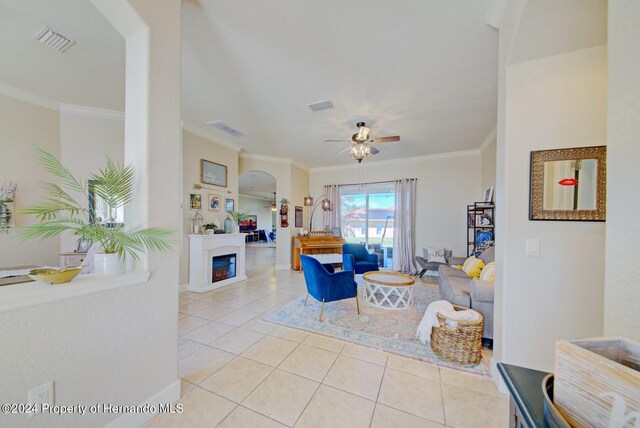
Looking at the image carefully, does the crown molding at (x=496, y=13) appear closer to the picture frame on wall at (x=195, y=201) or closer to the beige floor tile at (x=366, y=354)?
the beige floor tile at (x=366, y=354)

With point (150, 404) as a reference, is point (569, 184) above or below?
above

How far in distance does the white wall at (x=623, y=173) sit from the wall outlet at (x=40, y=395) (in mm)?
2372

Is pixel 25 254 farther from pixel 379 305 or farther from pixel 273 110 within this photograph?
pixel 379 305

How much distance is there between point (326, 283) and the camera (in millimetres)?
2855

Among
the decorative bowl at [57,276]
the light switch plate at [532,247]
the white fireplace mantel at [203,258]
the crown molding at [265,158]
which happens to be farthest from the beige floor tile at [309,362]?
the crown molding at [265,158]

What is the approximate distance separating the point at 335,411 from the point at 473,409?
99 cm

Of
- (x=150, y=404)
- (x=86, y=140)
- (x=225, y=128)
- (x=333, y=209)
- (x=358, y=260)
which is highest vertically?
(x=225, y=128)

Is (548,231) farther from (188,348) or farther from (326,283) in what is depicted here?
(188,348)

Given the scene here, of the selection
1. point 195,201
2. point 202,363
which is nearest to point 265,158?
point 195,201

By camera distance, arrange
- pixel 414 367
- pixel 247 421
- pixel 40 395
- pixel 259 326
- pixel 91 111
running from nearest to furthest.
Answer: pixel 40 395 → pixel 247 421 → pixel 414 367 → pixel 259 326 → pixel 91 111

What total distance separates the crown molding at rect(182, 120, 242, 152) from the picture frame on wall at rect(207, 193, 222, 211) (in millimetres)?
1113

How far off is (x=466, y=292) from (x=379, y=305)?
113 centimetres

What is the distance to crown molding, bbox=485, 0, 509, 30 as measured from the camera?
1.71 metres

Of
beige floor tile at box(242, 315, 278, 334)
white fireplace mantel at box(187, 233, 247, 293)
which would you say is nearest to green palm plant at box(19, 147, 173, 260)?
beige floor tile at box(242, 315, 278, 334)
